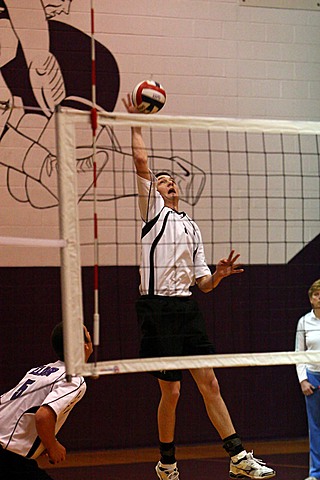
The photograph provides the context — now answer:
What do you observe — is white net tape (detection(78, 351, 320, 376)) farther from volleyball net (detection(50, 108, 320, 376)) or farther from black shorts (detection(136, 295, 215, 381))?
volleyball net (detection(50, 108, 320, 376))

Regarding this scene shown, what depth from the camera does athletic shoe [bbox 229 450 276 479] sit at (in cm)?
496

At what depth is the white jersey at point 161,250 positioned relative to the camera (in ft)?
16.9

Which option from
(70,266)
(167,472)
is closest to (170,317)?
(167,472)

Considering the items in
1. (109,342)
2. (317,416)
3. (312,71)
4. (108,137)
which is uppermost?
(312,71)

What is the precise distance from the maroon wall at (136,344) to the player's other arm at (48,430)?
3.04 m

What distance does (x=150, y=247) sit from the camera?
516cm

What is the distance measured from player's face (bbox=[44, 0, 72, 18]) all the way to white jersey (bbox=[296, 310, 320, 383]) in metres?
3.34

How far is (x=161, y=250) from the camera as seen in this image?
16.9 ft

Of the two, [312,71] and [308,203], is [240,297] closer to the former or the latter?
[308,203]

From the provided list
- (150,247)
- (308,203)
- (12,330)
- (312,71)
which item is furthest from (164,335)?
(312,71)

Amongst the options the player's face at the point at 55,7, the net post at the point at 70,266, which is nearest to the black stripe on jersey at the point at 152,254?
the net post at the point at 70,266

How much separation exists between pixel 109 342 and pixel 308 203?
7.29 feet

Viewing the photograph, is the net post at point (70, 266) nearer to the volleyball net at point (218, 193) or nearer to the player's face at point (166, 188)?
the player's face at point (166, 188)

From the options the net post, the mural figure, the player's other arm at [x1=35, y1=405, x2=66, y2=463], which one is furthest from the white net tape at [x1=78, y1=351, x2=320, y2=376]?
the mural figure
